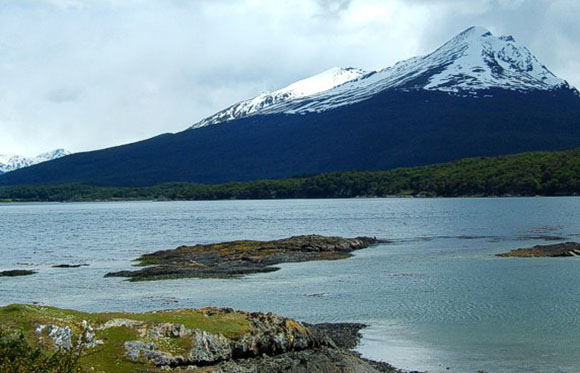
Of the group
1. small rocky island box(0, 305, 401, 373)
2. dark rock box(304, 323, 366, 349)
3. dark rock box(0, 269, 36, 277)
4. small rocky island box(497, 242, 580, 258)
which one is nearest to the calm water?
dark rock box(304, 323, 366, 349)

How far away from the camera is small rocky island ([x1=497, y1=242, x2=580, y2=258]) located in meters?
64.3

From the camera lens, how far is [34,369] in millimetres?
14195

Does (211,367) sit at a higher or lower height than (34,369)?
lower

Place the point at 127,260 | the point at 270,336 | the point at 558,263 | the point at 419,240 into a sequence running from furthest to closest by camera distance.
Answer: the point at 419,240
the point at 127,260
the point at 558,263
the point at 270,336

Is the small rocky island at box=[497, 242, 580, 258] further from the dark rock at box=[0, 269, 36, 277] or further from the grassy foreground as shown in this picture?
the grassy foreground

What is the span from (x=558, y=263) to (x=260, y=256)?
27.8 m

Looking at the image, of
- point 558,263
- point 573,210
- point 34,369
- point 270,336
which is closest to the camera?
point 34,369

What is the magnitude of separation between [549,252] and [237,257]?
1189 inches

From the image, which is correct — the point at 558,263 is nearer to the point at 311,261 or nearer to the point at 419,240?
the point at 311,261

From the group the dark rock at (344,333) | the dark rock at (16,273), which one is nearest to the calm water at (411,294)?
the dark rock at (344,333)

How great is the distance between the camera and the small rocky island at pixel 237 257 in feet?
196

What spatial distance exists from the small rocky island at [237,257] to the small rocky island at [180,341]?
108ft

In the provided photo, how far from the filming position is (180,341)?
22281mm

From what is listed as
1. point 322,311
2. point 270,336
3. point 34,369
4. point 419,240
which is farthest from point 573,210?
point 34,369
